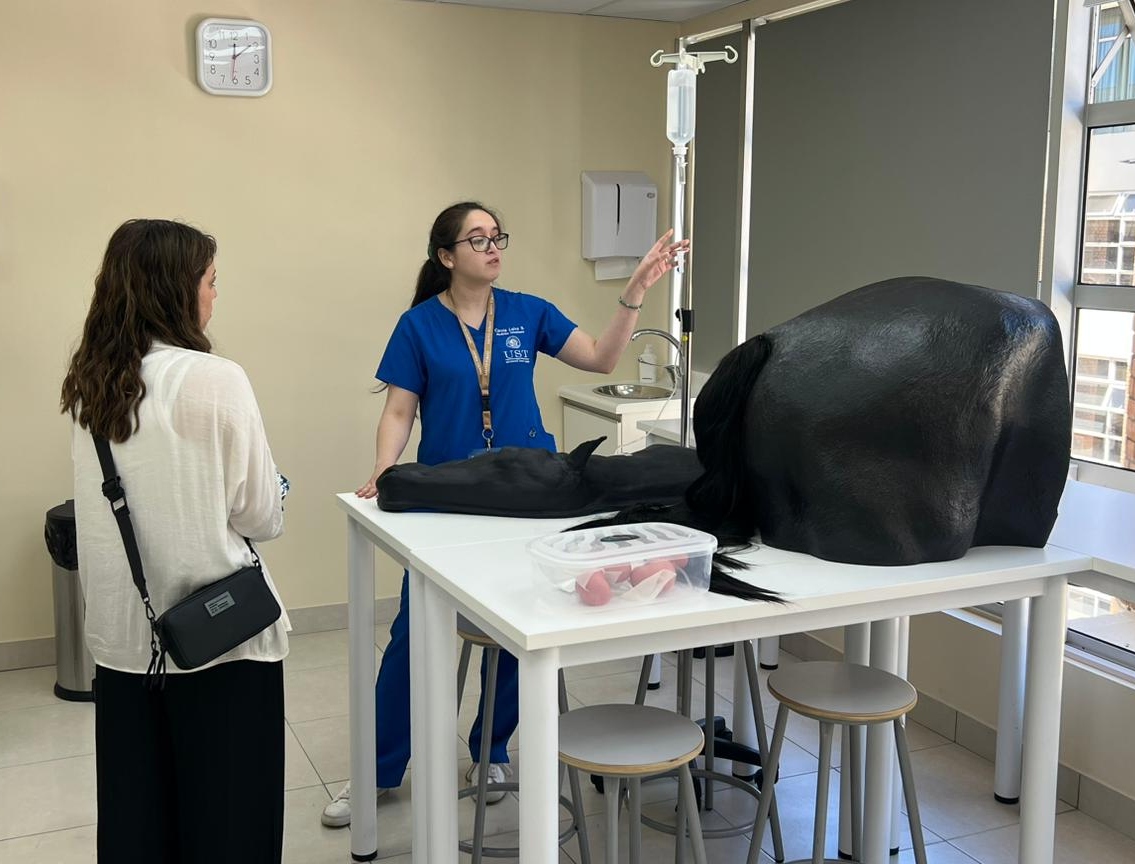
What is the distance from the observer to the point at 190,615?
1.90m

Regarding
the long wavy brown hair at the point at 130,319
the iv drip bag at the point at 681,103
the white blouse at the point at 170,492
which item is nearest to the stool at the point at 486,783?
the white blouse at the point at 170,492

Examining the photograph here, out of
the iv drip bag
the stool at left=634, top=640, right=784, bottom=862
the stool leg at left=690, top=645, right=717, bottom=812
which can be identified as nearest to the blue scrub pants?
the stool at left=634, top=640, right=784, bottom=862

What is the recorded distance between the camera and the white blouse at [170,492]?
191cm

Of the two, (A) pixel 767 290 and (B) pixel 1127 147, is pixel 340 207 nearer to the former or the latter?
(A) pixel 767 290

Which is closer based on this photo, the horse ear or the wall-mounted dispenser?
the horse ear

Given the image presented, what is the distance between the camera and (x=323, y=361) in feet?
13.8

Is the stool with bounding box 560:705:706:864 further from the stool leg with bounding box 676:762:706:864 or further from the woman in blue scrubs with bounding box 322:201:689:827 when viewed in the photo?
the woman in blue scrubs with bounding box 322:201:689:827

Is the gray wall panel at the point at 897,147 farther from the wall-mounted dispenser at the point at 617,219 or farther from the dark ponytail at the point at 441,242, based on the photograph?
the dark ponytail at the point at 441,242

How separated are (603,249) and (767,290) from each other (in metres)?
0.73

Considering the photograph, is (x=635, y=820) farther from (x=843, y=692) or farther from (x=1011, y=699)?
(x=1011, y=699)

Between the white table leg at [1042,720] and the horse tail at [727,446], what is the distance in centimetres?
54

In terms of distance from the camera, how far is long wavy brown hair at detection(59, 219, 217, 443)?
6.21 feet

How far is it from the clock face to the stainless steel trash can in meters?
1.52

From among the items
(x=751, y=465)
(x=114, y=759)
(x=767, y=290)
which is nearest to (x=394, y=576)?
(x=767, y=290)
